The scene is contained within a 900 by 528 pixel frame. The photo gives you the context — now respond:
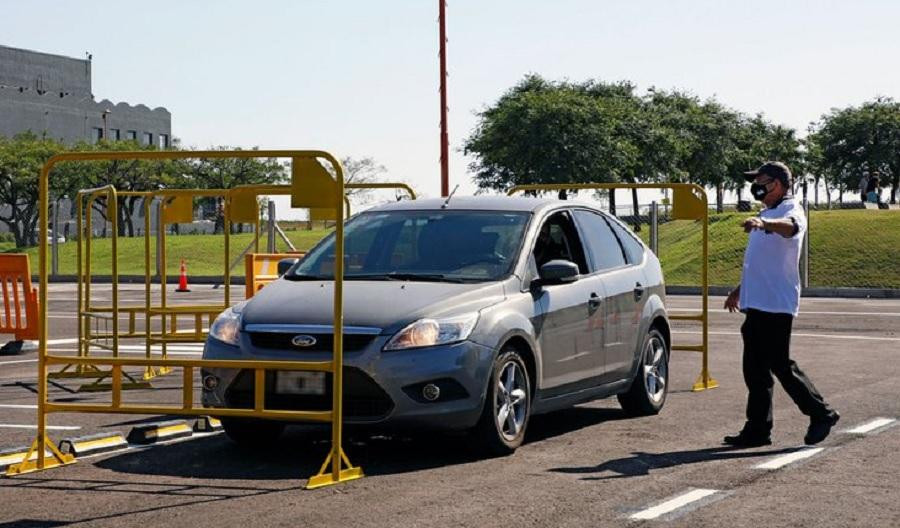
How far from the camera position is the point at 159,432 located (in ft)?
32.4

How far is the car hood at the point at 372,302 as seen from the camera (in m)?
8.72

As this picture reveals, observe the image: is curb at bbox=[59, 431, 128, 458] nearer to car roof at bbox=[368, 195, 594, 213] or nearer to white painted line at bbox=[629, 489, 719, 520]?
car roof at bbox=[368, 195, 594, 213]

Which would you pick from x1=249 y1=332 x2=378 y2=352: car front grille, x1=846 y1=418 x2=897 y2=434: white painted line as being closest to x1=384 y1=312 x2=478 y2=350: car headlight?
x1=249 y1=332 x2=378 y2=352: car front grille

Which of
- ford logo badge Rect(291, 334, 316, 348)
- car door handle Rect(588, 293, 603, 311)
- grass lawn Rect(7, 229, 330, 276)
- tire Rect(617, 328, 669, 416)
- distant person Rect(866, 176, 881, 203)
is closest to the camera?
ford logo badge Rect(291, 334, 316, 348)

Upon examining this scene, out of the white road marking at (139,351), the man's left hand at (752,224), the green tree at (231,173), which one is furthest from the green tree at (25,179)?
the man's left hand at (752,224)

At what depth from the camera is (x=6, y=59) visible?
10062 centimetres

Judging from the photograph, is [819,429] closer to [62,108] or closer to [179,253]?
[179,253]

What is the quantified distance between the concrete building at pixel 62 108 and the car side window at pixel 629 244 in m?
83.4

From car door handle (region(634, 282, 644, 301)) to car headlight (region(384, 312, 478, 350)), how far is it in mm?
2604

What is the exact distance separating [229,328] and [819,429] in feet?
12.6

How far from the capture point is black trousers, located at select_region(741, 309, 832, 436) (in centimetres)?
964

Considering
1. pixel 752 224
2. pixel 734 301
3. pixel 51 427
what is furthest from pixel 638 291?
pixel 51 427

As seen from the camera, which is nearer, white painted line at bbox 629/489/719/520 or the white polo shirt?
white painted line at bbox 629/489/719/520

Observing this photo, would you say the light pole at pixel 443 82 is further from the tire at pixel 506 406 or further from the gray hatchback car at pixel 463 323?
the tire at pixel 506 406
